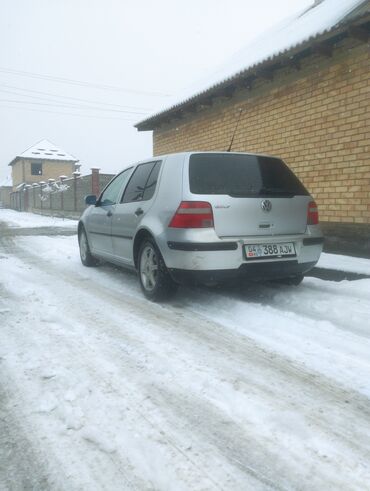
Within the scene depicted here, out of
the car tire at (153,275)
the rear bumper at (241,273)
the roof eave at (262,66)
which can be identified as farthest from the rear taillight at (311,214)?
the roof eave at (262,66)

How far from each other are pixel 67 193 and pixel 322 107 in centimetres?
1868

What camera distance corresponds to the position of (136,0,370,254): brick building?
233 inches

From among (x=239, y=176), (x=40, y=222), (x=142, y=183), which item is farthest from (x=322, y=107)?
(x=40, y=222)

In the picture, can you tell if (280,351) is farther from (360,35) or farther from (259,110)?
(259,110)

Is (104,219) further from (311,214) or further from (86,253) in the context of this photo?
(311,214)

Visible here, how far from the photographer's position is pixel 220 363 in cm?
283

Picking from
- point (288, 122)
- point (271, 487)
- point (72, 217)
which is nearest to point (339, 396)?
point (271, 487)

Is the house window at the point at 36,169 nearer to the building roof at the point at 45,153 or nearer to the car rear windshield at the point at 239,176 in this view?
the building roof at the point at 45,153

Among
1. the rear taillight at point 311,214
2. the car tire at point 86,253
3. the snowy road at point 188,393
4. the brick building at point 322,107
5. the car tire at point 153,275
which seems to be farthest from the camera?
the car tire at point 86,253

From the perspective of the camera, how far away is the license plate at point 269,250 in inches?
155

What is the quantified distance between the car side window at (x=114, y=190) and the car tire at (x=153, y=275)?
1.24m

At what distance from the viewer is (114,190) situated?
18.8 feet

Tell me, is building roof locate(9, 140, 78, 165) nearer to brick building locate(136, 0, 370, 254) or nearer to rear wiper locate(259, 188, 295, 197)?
brick building locate(136, 0, 370, 254)

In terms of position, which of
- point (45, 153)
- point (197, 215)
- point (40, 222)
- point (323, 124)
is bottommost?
point (40, 222)
